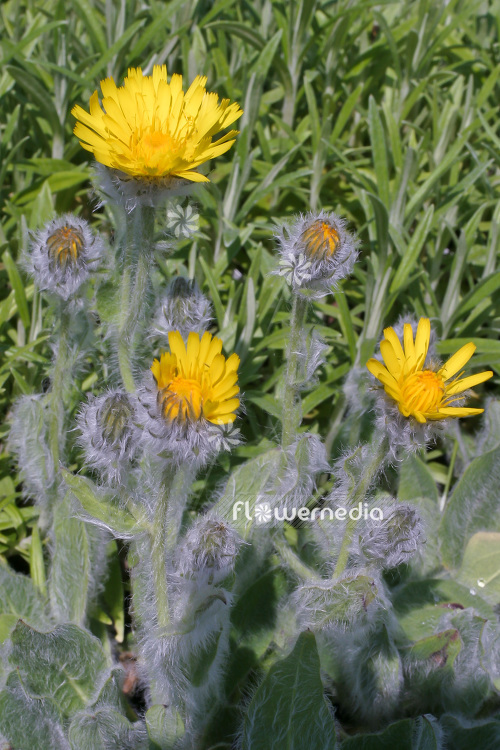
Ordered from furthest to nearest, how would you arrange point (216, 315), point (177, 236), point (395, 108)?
point (395, 108)
point (216, 315)
point (177, 236)

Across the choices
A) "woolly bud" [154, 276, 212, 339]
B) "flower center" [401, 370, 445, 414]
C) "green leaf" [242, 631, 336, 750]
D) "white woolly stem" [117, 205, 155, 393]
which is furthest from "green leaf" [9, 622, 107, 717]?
"flower center" [401, 370, 445, 414]

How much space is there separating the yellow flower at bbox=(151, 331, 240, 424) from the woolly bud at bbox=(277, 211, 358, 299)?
18.5 inches

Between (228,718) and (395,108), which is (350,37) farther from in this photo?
(228,718)

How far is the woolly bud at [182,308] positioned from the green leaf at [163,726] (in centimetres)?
123

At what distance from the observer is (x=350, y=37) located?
4.05 metres

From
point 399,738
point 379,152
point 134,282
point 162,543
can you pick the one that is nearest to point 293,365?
point 134,282

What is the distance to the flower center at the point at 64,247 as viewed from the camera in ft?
7.64

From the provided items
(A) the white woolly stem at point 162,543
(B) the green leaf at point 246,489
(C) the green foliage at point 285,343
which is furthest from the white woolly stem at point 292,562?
(A) the white woolly stem at point 162,543

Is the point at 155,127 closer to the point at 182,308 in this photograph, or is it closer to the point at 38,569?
the point at 182,308

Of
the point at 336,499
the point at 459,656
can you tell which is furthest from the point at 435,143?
the point at 459,656

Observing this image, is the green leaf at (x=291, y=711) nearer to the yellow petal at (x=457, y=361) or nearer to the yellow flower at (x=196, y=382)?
the yellow flower at (x=196, y=382)

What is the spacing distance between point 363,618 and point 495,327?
78.5 inches

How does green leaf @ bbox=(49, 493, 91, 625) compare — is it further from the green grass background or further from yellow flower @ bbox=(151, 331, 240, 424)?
yellow flower @ bbox=(151, 331, 240, 424)

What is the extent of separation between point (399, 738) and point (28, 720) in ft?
3.78
